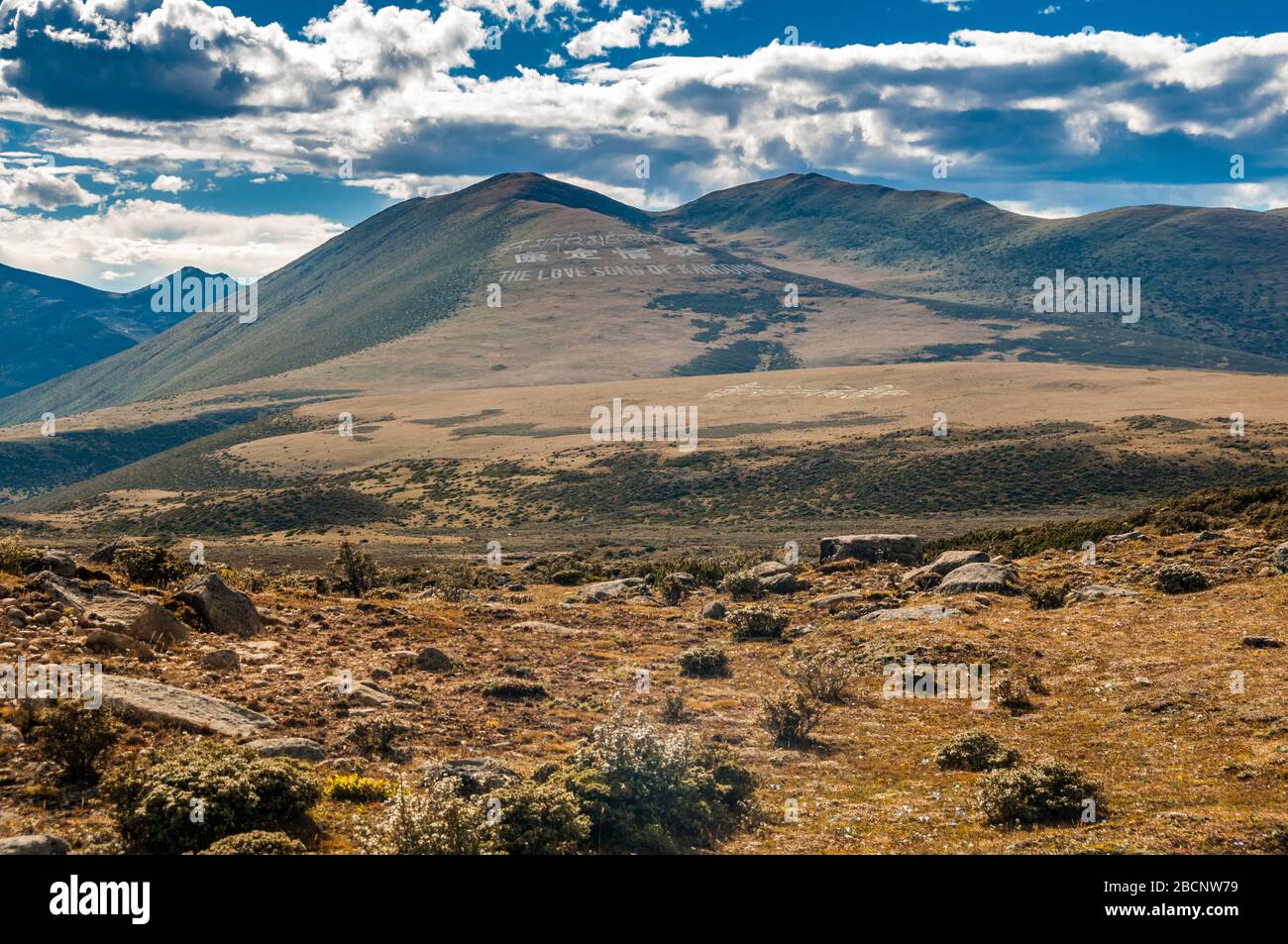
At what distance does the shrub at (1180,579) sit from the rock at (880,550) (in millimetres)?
11252

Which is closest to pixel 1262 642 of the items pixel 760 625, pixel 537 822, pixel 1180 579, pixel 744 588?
pixel 1180 579

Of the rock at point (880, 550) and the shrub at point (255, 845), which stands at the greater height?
the shrub at point (255, 845)

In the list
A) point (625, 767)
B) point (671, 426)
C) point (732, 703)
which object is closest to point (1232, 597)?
point (732, 703)

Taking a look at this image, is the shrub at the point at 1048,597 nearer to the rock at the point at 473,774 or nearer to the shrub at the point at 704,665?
the shrub at the point at 704,665

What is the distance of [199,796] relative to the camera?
366 inches

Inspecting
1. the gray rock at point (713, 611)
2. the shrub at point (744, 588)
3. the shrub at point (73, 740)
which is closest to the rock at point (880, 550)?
the shrub at point (744, 588)

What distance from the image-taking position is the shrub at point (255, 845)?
848cm

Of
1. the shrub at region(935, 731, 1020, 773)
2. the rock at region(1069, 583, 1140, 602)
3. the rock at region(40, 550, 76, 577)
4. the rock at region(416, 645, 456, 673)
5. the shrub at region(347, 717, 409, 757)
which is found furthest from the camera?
the rock at region(1069, 583, 1140, 602)

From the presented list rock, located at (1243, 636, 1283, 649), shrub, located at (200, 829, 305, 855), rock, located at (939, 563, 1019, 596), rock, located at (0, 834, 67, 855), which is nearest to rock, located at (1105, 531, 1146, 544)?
rock, located at (939, 563, 1019, 596)

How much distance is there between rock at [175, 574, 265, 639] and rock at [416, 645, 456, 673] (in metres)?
3.39

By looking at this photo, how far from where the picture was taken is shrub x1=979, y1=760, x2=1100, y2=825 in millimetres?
11539

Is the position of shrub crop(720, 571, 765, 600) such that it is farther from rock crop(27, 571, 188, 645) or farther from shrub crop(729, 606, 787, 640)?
rock crop(27, 571, 188, 645)

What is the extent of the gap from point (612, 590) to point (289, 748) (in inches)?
824
